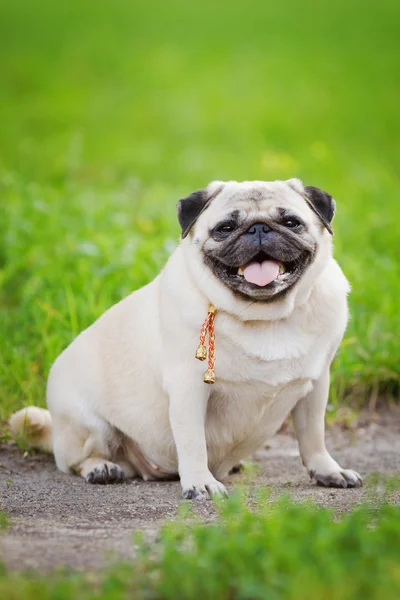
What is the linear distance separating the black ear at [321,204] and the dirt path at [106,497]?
45.1 inches

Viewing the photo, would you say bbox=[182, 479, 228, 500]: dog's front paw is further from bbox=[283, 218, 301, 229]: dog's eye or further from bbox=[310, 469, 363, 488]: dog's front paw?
bbox=[283, 218, 301, 229]: dog's eye

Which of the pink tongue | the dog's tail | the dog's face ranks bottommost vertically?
the dog's tail

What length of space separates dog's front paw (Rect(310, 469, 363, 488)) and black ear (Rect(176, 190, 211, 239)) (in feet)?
4.05

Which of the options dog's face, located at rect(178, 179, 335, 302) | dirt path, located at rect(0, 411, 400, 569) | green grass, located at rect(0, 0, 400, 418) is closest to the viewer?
dirt path, located at rect(0, 411, 400, 569)

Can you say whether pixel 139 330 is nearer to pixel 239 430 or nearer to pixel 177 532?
pixel 239 430

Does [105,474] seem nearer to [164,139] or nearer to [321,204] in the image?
[321,204]

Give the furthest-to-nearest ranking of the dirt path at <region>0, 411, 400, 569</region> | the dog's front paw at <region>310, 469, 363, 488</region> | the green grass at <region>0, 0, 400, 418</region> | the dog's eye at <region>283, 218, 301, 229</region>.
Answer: the green grass at <region>0, 0, 400, 418</region>, the dog's front paw at <region>310, 469, 363, 488</region>, the dog's eye at <region>283, 218, 301, 229</region>, the dirt path at <region>0, 411, 400, 569</region>

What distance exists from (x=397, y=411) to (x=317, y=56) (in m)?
11.9

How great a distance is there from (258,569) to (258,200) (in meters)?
1.89

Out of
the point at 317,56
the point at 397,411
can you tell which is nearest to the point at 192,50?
the point at 317,56

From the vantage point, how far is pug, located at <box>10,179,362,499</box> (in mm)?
3822

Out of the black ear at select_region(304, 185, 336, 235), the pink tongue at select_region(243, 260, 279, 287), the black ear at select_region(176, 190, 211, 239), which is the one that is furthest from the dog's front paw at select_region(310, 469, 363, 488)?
the black ear at select_region(176, 190, 211, 239)

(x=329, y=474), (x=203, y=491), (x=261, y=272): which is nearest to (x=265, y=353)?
(x=261, y=272)

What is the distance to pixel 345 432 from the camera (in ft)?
17.9
